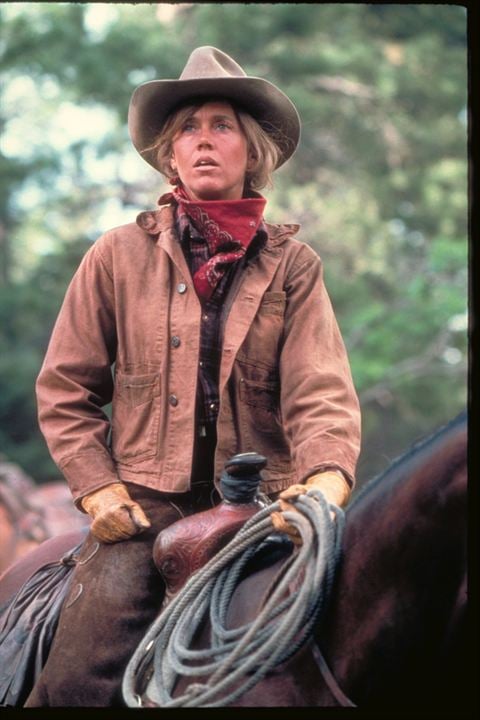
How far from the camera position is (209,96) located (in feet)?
10.6

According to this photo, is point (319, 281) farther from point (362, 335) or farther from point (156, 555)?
point (362, 335)

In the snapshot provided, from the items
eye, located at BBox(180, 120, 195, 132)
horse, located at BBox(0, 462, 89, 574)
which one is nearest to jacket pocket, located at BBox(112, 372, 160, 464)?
eye, located at BBox(180, 120, 195, 132)

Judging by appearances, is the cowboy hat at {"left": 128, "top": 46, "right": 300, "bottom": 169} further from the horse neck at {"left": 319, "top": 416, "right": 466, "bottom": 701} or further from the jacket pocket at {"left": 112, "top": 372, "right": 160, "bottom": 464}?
the horse neck at {"left": 319, "top": 416, "right": 466, "bottom": 701}

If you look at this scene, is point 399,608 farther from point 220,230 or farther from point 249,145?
point 249,145

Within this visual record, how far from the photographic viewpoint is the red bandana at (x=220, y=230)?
10.4ft

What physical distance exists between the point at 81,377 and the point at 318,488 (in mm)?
785

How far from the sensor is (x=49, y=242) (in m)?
21.0

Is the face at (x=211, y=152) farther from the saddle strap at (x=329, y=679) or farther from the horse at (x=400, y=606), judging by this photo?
the saddle strap at (x=329, y=679)

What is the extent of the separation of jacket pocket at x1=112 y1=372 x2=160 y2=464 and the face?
1.74 feet

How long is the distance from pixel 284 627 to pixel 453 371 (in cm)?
1364

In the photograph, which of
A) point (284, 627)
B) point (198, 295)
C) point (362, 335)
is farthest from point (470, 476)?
point (362, 335)

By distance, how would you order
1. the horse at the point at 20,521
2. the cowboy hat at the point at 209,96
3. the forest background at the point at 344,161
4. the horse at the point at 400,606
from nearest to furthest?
the horse at the point at 400,606 → the cowboy hat at the point at 209,96 → the horse at the point at 20,521 → the forest background at the point at 344,161

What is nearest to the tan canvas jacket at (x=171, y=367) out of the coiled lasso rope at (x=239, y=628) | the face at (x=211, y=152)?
the face at (x=211, y=152)

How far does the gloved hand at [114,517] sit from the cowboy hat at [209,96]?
3.39 ft
